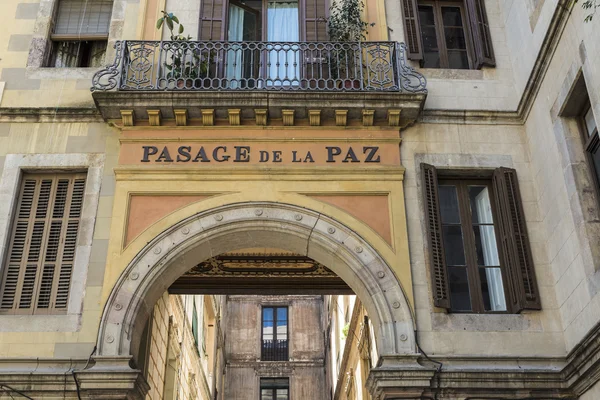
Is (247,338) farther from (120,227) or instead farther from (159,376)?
(120,227)

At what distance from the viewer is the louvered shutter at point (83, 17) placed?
45.8 ft

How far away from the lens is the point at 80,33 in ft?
45.6

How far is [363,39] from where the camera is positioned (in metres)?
13.5

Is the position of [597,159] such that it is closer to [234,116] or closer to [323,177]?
[323,177]

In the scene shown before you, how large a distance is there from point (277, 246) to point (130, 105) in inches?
129

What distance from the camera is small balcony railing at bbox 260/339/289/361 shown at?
3491 centimetres

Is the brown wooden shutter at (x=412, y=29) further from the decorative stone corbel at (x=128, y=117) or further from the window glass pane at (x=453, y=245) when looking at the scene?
the decorative stone corbel at (x=128, y=117)

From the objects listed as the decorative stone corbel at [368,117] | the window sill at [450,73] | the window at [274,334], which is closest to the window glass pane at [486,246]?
the decorative stone corbel at [368,117]

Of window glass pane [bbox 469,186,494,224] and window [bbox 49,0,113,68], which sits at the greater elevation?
window [bbox 49,0,113,68]

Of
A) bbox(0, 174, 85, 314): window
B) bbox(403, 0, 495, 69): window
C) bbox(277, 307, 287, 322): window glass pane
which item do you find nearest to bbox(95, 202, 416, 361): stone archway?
bbox(0, 174, 85, 314): window

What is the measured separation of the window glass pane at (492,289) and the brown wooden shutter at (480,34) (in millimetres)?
3863

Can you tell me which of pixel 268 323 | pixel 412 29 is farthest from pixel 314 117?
pixel 268 323

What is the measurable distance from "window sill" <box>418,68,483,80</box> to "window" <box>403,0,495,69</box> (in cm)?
20

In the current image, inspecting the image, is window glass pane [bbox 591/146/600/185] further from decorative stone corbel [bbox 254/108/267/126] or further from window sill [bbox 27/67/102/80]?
window sill [bbox 27/67/102/80]
